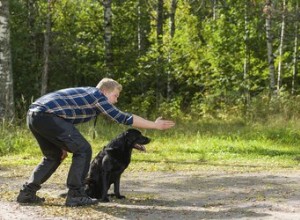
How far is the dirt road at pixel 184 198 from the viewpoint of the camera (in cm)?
558

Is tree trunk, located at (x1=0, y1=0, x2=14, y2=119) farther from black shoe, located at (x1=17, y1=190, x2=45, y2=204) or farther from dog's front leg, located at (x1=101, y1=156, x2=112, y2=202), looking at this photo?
dog's front leg, located at (x1=101, y1=156, x2=112, y2=202)

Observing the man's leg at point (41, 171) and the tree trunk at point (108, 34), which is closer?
the man's leg at point (41, 171)

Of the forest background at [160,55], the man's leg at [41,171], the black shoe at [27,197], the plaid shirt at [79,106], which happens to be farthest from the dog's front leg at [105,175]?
the forest background at [160,55]

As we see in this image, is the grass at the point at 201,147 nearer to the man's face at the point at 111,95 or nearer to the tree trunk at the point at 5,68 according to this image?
the tree trunk at the point at 5,68

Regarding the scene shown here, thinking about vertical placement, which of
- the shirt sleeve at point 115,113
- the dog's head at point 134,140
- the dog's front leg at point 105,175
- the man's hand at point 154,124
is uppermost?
the shirt sleeve at point 115,113

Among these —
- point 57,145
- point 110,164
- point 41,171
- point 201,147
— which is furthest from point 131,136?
point 201,147

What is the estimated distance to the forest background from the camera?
2002 cm

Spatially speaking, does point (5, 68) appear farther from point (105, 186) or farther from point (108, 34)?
point (105, 186)

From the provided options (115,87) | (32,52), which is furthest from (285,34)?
(115,87)

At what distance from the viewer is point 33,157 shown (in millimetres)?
10359

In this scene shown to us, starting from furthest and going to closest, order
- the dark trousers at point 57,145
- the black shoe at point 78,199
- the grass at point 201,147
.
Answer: the grass at point 201,147 → the black shoe at point 78,199 → the dark trousers at point 57,145

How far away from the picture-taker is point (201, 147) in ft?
37.6

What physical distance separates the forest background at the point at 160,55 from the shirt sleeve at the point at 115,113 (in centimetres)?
1283

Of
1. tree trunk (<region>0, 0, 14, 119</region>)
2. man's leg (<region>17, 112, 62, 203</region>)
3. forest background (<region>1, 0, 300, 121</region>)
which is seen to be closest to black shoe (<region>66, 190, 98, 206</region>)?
man's leg (<region>17, 112, 62, 203</region>)
